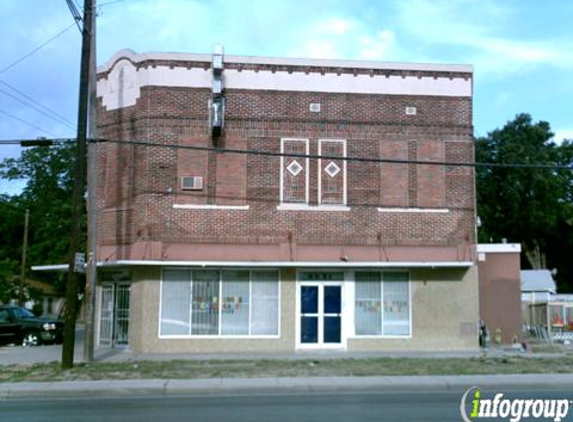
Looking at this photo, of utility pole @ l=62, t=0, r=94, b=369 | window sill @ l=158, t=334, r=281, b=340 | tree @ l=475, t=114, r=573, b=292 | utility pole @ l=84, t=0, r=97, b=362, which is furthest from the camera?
tree @ l=475, t=114, r=573, b=292

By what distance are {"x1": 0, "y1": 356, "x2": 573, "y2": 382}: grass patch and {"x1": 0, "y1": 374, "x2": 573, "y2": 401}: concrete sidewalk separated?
787 mm

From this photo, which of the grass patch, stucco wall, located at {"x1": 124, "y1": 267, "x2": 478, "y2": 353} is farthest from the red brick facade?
the grass patch

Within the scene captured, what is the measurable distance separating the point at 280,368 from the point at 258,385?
8.97 ft

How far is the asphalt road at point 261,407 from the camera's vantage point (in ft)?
Answer: 36.0

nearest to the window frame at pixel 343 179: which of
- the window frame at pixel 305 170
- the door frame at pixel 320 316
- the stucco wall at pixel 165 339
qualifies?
the window frame at pixel 305 170

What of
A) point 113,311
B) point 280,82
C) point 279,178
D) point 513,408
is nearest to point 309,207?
point 279,178

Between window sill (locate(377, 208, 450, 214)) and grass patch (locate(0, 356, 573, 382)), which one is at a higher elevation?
window sill (locate(377, 208, 450, 214))

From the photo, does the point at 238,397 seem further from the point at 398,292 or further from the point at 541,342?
the point at 541,342

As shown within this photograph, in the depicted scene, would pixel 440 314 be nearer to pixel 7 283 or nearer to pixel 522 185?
pixel 522 185

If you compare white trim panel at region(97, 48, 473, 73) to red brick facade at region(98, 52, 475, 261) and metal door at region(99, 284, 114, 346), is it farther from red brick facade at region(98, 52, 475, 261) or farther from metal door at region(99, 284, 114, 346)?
metal door at region(99, 284, 114, 346)

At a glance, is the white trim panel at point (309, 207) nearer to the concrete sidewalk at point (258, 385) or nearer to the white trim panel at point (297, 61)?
the white trim panel at point (297, 61)

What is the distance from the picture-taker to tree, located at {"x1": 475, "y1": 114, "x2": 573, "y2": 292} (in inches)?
2119

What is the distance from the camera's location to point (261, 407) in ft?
40.0

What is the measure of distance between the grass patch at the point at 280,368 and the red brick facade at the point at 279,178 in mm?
4593
